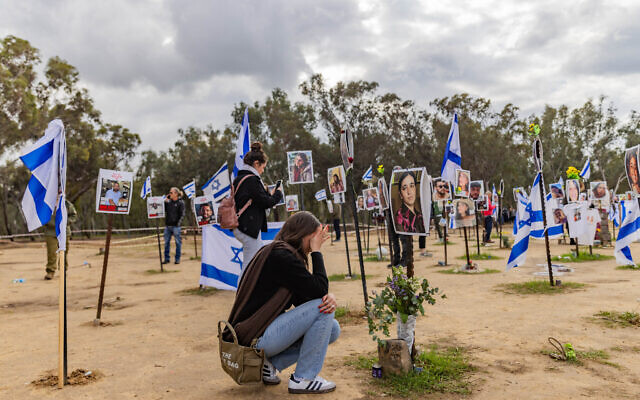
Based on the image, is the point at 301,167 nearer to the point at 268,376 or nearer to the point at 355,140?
the point at 268,376

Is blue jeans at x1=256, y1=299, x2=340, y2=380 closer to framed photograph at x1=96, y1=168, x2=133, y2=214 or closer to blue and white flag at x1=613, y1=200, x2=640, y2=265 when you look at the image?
framed photograph at x1=96, y1=168, x2=133, y2=214

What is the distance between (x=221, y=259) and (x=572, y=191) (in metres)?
10.7

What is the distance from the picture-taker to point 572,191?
13156 mm

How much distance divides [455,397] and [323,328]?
1092 mm

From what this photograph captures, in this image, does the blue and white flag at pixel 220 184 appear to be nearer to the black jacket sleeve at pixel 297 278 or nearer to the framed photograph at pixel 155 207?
the black jacket sleeve at pixel 297 278

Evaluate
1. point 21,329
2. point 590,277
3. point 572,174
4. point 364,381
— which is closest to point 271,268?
point 364,381

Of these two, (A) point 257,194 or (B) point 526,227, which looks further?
(B) point 526,227

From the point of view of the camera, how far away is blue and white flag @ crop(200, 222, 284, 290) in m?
7.58

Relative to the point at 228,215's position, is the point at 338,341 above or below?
below

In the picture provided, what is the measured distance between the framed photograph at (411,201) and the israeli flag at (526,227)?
4553 mm

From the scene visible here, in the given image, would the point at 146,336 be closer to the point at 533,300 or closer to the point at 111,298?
the point at 111,298

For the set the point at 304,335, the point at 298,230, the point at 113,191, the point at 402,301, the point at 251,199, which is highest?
the point at 113,191

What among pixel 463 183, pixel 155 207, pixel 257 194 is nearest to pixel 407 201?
pixel 257 194

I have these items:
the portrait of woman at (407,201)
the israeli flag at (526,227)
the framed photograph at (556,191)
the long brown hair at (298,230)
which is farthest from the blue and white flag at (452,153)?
the framed photograph at (556,191)
